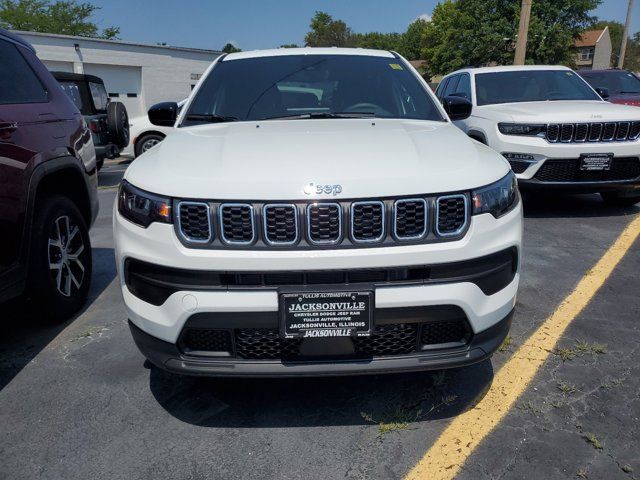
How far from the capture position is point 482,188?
6.89 feet

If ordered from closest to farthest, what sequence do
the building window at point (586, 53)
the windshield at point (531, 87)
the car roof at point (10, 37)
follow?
the car roof at point (10, 37)
the windshield at point (531, 87)
the building window at point (586, 53)

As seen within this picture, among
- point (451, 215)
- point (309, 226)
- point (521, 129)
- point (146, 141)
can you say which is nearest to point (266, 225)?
point (309, 226)

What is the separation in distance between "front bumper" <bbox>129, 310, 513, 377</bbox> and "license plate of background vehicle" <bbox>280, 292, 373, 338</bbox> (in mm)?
153

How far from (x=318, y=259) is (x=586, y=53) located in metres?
89.1

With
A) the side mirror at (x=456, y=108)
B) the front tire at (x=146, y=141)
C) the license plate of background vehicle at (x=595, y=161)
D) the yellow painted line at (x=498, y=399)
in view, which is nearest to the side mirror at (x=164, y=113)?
the side mirror at (x=456, y=108)

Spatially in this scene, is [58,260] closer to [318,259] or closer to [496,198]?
[318,259]

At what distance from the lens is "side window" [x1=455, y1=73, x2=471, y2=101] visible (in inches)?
285

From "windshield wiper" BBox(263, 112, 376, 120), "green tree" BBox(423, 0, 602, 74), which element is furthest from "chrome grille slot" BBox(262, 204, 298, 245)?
"green tree" BBox(423, 0, 602, 74)

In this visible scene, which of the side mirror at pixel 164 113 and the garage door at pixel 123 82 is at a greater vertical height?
the side mirror at pixel 164 113

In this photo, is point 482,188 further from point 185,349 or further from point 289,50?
point 289,50

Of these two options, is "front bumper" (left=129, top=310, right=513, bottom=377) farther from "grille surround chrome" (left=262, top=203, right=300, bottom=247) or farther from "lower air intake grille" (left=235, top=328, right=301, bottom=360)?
"grille surround chrome" (left=262, top=203, right=300, bottom=247)

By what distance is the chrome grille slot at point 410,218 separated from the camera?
1986mm

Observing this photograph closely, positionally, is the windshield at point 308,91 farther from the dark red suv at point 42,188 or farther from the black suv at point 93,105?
the black suv at point 93,105

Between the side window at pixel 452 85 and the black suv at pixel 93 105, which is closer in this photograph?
the side window at pixel 452 85
